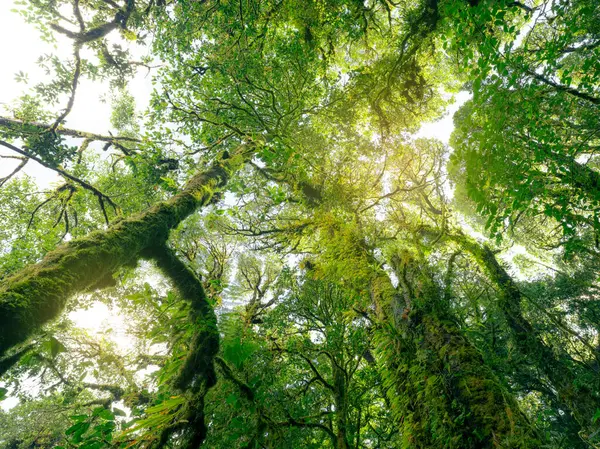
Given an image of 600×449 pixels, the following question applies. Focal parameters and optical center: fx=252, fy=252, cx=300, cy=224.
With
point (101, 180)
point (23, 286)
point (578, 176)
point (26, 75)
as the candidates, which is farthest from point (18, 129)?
point (578, 176)

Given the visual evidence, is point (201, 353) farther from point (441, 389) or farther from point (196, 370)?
point (441, 389)

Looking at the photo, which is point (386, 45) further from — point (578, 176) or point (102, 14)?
point (102, 14)

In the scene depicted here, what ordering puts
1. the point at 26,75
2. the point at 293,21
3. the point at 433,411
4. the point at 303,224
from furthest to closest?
1. the point at 293,21
2. the point at 26,75
3. the point at 303,224
4. the point at 433,411

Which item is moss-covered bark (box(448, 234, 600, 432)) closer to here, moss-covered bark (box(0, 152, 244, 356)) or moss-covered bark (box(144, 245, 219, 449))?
moss-covered bark (box(144, 245, 219, 449))

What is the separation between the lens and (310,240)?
550cm

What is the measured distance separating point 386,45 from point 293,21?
2.97 meters

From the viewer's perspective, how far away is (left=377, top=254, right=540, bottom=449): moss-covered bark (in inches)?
70.7

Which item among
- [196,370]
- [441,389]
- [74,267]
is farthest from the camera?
[74,267]

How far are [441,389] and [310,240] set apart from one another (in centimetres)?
369

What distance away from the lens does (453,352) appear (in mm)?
2332

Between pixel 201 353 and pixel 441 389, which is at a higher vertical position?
pixel 201 353

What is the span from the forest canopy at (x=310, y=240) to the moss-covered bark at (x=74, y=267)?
0.08 ft

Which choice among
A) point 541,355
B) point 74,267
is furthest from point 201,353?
point 541,355

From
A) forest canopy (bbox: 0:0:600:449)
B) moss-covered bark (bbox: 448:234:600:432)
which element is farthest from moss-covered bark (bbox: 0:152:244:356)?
moss-covered bark (bbox: 448:234:600:432)
